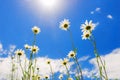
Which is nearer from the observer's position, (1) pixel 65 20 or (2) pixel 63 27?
(2) pixel 63 27

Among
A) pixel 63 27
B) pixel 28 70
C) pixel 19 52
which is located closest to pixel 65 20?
pixel 63 27

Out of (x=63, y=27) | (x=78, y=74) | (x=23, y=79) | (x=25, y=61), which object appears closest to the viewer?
(x=78, y=74)

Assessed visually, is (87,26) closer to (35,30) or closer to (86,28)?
(86,28)

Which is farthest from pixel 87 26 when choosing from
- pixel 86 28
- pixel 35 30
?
pixel 35 30

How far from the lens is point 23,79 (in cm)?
525

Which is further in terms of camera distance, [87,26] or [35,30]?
[35,30]

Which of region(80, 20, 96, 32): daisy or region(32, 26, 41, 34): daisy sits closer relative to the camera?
region(80, 20, 96, 32): daisy

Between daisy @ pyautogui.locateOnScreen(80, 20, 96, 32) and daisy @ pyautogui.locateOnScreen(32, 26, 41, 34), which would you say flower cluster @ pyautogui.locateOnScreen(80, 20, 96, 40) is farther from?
daisy @ pyautogui.locateOnScreen(32, 26, 41, 34)

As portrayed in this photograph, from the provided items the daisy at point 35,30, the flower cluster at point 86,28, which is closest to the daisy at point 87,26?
the flower cluster at point 86,28

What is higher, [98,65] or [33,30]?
[33,30]

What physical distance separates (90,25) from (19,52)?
3.12 meters

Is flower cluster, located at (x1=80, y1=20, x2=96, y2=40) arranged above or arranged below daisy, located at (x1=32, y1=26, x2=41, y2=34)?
below

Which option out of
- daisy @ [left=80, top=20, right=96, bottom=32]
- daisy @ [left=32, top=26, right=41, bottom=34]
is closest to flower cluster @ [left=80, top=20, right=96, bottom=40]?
daisy @ [left=80, top=20, right=96, bottom=32]

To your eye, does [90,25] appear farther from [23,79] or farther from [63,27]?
[23,79]
